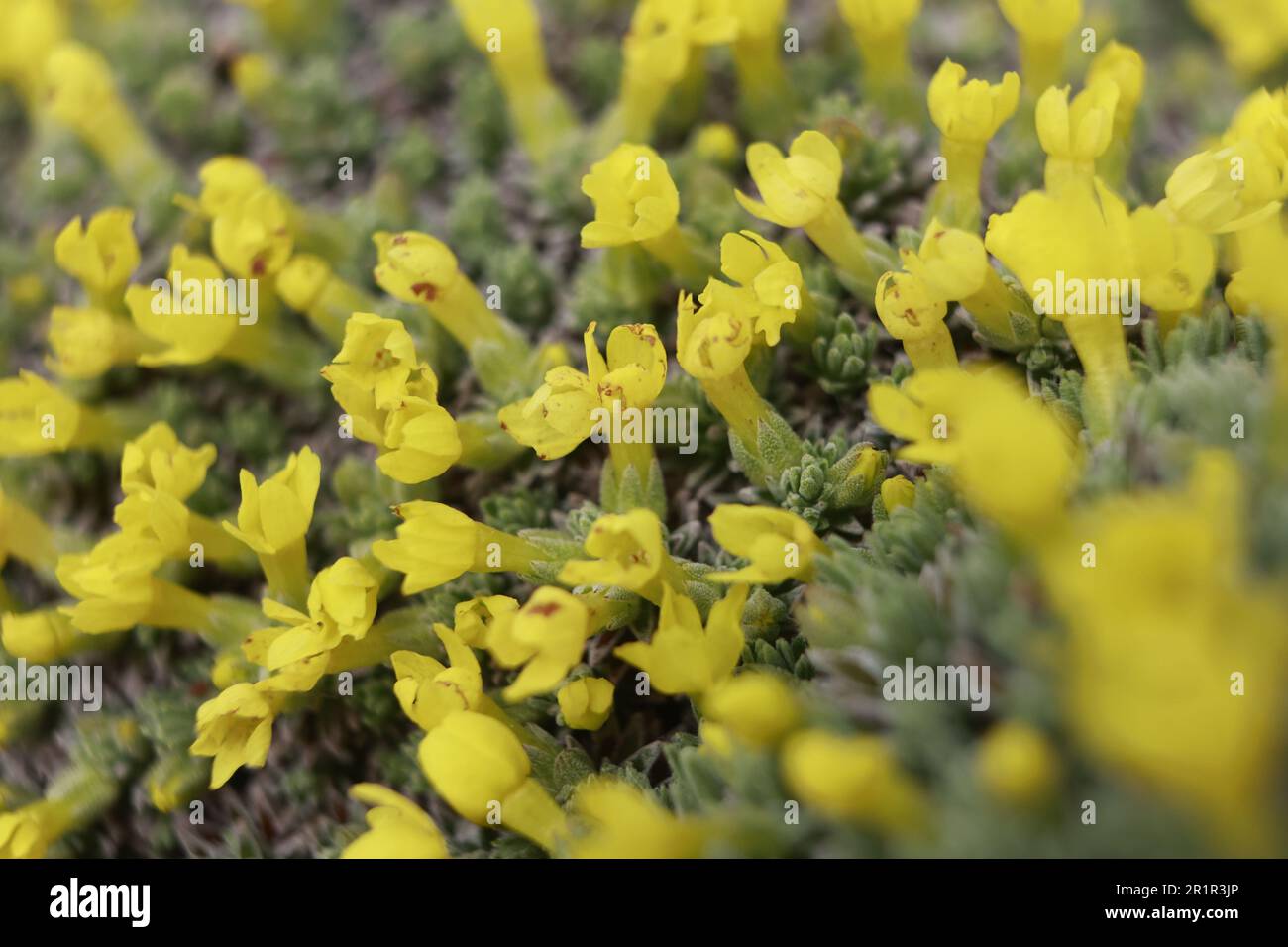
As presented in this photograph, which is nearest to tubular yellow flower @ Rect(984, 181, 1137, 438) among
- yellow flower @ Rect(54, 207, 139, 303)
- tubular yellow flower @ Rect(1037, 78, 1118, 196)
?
tubular yellow flower @ Rect(1037, 78, 1118, 196)

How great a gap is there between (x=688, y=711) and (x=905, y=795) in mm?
691

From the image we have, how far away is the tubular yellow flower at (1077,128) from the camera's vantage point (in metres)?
1.55

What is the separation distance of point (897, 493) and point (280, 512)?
33.2 inches

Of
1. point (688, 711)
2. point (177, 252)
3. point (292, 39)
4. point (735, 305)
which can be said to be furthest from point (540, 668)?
point (292, 39)

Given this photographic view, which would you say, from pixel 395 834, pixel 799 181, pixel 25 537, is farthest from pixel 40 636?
pixel 799 181

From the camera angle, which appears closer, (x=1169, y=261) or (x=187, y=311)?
(x=1169, y=261)

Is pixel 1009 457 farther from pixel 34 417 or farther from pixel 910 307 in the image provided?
pixel 34 417

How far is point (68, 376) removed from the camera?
199 centimetres

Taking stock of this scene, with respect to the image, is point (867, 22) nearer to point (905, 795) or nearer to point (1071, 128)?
point (1071, 128)

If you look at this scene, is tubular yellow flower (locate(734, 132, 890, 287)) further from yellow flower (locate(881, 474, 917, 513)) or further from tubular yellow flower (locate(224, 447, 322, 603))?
tubular yellow flower (locate(224, 447, 322, 603))

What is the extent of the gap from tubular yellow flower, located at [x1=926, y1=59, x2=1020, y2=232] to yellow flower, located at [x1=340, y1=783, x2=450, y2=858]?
45.9 inches

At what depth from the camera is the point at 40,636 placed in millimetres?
1825

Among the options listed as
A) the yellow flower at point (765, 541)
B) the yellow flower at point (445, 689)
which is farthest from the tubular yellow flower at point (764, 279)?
the yellow flower at point (445, 689)

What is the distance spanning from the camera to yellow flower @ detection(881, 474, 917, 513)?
148 centimetres
